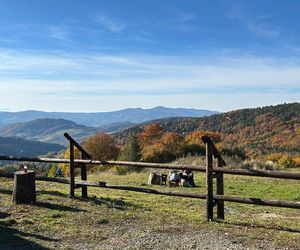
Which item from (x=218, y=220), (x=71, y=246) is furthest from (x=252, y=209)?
(x=71, y=246)

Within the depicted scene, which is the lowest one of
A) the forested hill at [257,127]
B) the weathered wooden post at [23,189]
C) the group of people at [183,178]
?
the group of people at [183,178]

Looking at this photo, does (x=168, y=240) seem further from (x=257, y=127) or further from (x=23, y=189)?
(x=257, y=127)

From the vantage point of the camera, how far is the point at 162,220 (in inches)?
376

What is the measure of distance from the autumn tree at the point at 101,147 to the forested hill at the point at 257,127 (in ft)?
87.0

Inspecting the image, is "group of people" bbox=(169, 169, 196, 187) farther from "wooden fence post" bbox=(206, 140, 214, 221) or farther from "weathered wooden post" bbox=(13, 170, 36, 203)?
"wooden fence post" bbox=(206, 140, 214, 221)

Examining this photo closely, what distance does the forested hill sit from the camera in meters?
103

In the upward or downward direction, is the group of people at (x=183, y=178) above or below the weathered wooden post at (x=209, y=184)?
below

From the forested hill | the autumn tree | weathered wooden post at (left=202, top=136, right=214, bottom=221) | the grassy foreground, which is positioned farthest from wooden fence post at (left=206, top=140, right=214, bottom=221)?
the forested hill

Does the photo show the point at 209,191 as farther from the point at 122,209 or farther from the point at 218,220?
the point at 122,209

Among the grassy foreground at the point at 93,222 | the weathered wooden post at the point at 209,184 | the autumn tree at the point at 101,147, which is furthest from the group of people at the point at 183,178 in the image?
the autumn tree at the point at 101,147

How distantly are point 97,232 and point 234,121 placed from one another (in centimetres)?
12839

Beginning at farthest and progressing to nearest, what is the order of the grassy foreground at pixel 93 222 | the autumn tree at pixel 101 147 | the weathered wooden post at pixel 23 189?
the autumn tree at pixel 101 147 → the weathered wooden post at pixel 23 189 → the grassy foreground at pixel 93 222

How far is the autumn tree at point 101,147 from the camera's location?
8588 centimetres

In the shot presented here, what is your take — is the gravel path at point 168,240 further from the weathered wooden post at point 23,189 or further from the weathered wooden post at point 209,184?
the weathered wooden post at point 23,189
